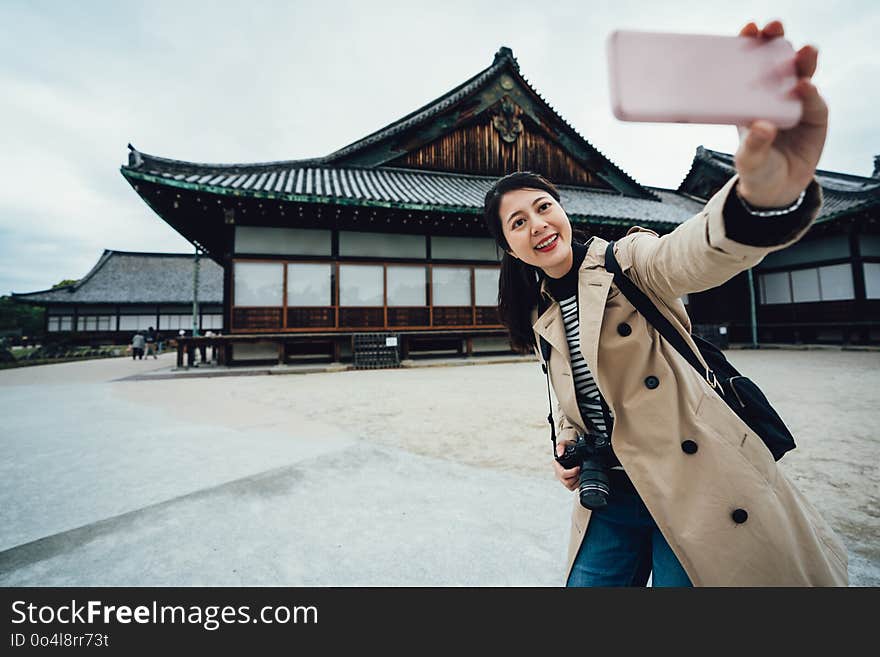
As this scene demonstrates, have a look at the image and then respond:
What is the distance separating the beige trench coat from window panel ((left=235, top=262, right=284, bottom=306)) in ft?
33.2

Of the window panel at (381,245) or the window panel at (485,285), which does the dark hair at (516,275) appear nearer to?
the window panel at (381,245)

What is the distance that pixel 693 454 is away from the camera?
0.91 meters

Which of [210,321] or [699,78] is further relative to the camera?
[210,321]

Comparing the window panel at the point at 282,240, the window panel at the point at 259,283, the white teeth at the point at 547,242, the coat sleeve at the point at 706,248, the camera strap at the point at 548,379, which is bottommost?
→ the camera strap at the point at 548,379

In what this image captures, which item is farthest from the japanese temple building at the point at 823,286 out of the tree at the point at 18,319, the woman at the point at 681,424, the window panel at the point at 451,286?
the tree at the point at 18,319

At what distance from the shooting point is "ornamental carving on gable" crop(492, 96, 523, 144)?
1412cm

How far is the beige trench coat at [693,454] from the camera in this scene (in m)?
0.88

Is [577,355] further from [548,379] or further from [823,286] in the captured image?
[823,286]

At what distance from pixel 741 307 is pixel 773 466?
17.3 meters

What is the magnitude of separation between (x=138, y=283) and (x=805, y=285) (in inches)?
1472

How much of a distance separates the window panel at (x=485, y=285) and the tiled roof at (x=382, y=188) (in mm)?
1893

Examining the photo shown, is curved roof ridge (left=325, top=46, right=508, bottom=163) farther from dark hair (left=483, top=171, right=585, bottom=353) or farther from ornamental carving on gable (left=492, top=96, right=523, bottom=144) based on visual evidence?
dark hair (left=483, top=171, right=585, bottom=353)

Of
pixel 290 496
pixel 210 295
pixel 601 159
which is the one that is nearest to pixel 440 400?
pixel 290 496

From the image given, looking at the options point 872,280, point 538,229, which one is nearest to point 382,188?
point 538,229
